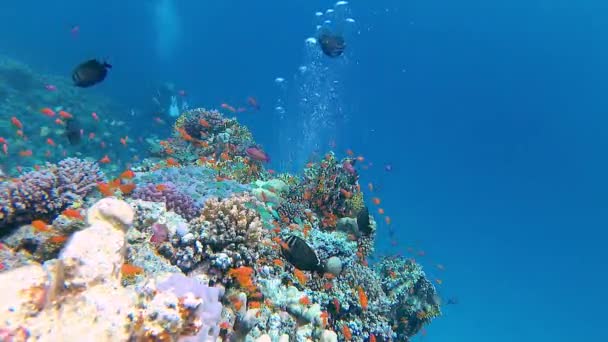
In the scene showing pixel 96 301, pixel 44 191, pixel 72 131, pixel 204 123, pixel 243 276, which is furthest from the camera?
pixel 204 123

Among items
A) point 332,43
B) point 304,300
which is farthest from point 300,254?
point 332,43

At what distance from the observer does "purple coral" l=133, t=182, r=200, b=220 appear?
662 cm

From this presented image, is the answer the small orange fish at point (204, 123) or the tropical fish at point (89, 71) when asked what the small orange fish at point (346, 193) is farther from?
the tropical fish at point (89, 71)

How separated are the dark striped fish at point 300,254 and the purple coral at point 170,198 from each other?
169 centimetres

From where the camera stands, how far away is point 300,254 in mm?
6301

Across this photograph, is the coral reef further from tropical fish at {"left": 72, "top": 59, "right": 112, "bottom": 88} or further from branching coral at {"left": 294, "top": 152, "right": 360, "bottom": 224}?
branching coral at {"left": 294, "top": 152, "right": 360, "bottom": 224}

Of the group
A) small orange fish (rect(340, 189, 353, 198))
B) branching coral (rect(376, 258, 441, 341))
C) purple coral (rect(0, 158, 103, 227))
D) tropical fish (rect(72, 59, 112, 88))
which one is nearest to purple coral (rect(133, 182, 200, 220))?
purple coral (rect(0, 158, 103, 227))

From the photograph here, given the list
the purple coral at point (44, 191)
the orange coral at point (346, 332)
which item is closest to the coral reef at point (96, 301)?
the purple coral at point (44, 191)

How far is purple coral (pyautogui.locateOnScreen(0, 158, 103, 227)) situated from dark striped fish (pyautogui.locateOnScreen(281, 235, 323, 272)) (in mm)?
3374

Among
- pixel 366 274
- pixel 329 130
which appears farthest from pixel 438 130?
pixel 366 274

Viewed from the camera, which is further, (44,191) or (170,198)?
(170,198)

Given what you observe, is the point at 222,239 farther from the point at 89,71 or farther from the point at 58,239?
the point at 89,71

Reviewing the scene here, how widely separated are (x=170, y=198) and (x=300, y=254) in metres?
2.44

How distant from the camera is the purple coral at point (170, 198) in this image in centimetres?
662
